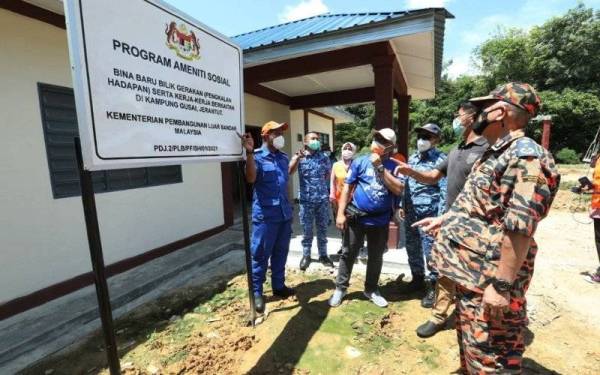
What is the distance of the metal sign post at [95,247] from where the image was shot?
1.46 m

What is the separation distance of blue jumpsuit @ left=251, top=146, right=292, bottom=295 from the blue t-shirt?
27.0 inches

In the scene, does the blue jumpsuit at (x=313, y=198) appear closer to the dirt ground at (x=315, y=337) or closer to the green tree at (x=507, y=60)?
the dirt ground at (x=315, y=337)

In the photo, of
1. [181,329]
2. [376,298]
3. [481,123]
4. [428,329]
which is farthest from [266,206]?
[481,123]

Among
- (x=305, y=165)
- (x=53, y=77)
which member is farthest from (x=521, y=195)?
(x=53, y=77)

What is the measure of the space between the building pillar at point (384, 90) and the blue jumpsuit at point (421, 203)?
4.07 ft

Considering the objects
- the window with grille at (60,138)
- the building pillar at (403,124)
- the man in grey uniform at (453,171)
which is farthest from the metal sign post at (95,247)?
the building pillar at (403,124)

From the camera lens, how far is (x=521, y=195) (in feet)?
4.41

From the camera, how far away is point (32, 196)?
3.16m

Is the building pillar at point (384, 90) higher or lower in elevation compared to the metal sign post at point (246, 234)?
higher

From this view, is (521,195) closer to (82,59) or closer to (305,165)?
(82,59)

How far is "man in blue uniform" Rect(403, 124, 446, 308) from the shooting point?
3074 mm

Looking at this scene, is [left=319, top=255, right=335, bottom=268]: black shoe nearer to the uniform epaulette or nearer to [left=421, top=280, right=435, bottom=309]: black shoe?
[left=421, top=280, right=435, bottom=309]: black shoe

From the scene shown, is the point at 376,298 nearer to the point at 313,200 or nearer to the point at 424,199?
the point at 424,199

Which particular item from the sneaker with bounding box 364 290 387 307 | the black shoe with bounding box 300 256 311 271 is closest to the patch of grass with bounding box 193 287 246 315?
the black shoe with bounding box 300 256 311 271
